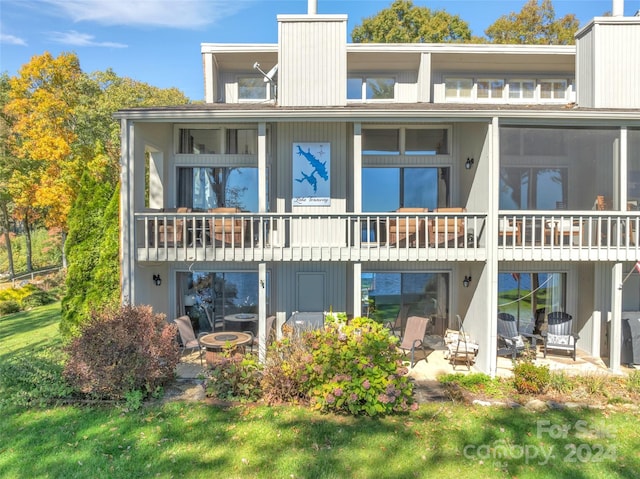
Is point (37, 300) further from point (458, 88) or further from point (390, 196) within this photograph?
point (458, 88)

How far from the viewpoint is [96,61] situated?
22453 mm

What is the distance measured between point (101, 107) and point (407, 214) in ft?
68.2

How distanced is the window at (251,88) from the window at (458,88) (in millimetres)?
5756

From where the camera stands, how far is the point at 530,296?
32.0 feet

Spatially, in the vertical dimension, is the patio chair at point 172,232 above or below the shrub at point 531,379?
above

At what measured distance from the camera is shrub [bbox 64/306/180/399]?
6.16 metres

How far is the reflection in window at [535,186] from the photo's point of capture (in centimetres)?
941

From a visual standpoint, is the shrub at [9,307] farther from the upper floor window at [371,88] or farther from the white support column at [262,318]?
the upper floor window at [371,88]

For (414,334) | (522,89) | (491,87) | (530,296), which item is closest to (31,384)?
(414,334)

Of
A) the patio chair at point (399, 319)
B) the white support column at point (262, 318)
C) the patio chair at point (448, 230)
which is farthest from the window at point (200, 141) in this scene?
the patio chair at point (399, 319)

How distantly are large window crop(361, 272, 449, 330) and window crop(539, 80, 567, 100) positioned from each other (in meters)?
6.79

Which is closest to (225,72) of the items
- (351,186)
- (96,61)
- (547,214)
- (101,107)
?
(351,186)

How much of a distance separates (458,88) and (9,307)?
68.2ft

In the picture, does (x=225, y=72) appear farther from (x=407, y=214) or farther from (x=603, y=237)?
(x=603, y=237)
